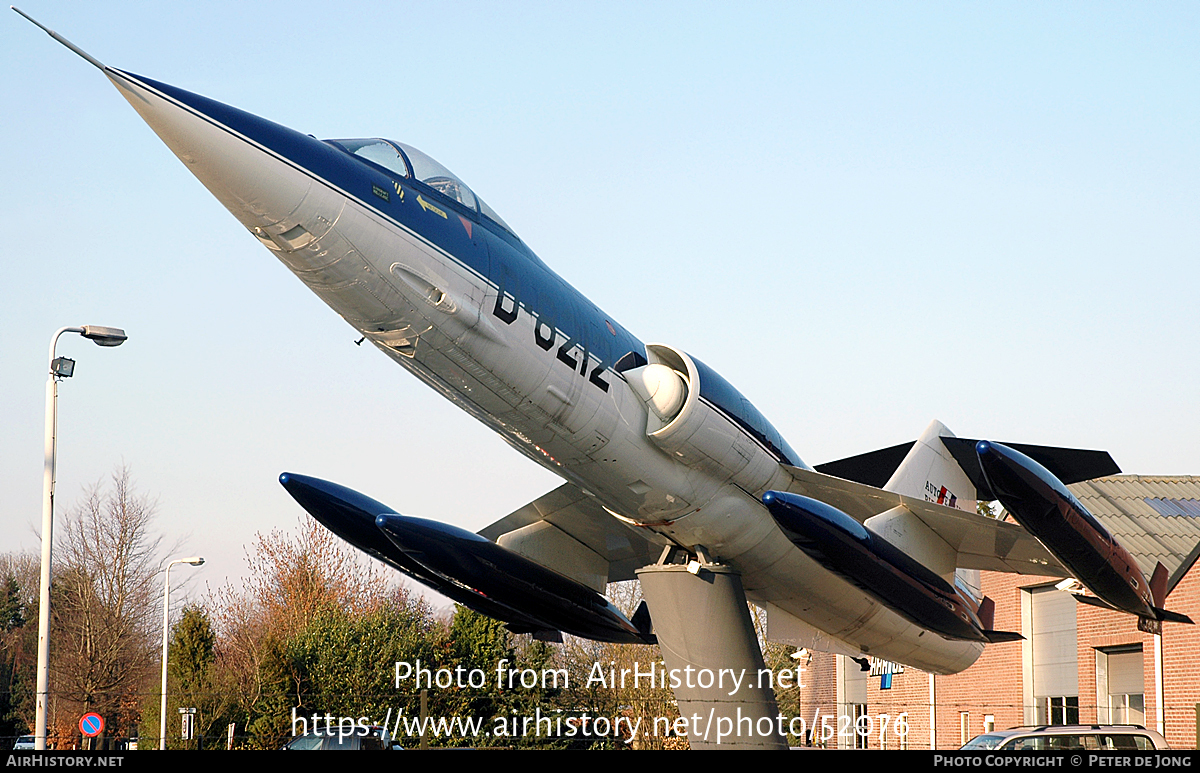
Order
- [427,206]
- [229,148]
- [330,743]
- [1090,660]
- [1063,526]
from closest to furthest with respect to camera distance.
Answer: [229,148], [427,206], [1063,526], [330,743], [1090,660]

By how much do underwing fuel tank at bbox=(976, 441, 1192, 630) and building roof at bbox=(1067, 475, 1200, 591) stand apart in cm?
933

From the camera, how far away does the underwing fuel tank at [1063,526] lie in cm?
1007

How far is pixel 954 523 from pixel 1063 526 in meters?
1.82

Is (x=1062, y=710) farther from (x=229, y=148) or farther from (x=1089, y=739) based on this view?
(x=229, y=148)

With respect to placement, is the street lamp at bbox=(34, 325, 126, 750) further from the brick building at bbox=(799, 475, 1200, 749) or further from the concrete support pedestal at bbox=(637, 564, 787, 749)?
the brick building at bbox=(799, 475, 1200, 749)

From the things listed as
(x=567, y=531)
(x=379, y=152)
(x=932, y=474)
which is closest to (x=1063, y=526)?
(x=932, y=474)

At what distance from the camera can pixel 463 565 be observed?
40.5 ft

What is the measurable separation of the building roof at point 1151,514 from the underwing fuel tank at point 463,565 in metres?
12.4

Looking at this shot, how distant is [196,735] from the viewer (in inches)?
1082

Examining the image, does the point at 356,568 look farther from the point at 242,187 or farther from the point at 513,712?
the point at 242,187

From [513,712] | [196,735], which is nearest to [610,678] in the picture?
[513,712]

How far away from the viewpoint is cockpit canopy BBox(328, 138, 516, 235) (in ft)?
31.7

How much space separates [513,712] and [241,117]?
2456cm

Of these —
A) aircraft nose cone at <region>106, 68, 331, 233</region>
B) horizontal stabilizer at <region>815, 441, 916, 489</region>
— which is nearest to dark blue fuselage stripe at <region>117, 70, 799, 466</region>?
aircraft nose cone at <region>106, 68, 331, 233</region>
